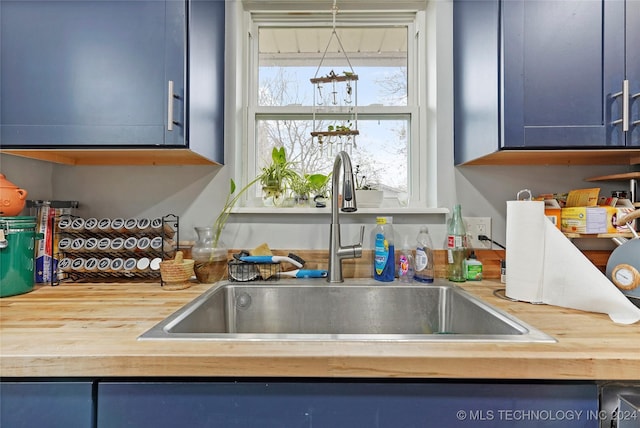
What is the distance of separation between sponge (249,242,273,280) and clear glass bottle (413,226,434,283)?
551mm

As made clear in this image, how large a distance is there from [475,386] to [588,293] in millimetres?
510

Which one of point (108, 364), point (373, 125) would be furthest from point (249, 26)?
point (108, 364)

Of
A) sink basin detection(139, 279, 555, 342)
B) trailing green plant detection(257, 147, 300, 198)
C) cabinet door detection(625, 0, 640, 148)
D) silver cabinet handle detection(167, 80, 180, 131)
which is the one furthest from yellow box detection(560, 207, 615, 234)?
silver cabinet handle detection(167, 80, 180, 131)

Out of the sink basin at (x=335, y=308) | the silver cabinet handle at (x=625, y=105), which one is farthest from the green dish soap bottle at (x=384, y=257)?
the silver cabinet handle at (x=625, y=105)

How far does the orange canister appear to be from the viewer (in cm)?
108

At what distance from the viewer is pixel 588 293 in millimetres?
Result: 898

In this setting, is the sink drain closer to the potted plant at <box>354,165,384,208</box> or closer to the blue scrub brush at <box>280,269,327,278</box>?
the blue scrub brush at <box>280,269,327,278</box>

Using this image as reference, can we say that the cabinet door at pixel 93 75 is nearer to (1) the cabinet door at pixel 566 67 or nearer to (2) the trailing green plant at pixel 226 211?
(2) the trailing green plant at pixel 226 211

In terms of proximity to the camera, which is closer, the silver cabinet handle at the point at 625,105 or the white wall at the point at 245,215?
the silver cabinet handle at the point at 625,105

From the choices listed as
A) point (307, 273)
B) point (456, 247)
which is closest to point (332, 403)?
point (307, 273)

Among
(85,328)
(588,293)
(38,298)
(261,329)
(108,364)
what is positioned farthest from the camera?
(261,329)

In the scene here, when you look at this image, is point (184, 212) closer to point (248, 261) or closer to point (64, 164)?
point (248, 261)

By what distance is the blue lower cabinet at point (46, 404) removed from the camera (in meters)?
0.64

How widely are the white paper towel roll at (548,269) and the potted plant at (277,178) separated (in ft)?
2.80
